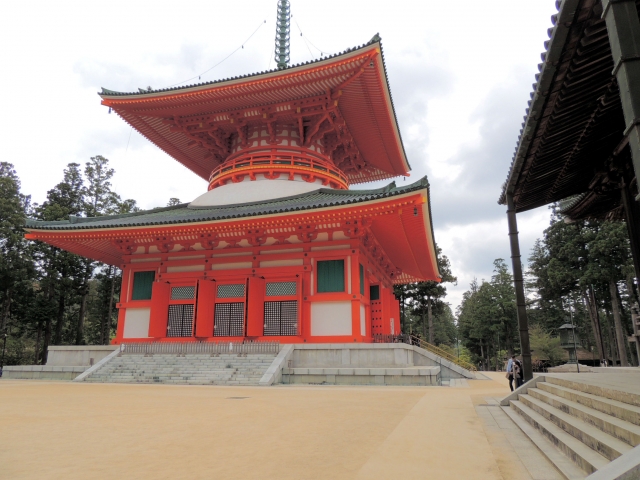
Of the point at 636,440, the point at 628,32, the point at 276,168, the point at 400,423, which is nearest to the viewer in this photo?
the point at 636,440

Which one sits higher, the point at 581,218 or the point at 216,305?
the point at 581,218

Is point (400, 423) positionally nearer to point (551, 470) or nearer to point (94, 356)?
point (551, 470)

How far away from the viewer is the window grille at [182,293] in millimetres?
18031

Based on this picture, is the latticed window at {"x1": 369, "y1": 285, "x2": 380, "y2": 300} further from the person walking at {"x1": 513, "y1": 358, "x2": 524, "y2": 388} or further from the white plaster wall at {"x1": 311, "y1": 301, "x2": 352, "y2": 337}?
the person walking at {"x1": 513, "y1": 358, "x2": 524, "y2": 388}

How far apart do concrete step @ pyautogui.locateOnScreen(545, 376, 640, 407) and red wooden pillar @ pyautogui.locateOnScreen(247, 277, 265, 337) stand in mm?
11649

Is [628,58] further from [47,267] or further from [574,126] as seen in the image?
[47,267]

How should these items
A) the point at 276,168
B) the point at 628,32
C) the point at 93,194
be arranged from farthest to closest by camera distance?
the point at 93,194
the point at 276,168
the point at 628,32

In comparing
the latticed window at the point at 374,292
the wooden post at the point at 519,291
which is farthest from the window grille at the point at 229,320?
the wooden post at the point at 519,291

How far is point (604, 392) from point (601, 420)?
0.79 meters

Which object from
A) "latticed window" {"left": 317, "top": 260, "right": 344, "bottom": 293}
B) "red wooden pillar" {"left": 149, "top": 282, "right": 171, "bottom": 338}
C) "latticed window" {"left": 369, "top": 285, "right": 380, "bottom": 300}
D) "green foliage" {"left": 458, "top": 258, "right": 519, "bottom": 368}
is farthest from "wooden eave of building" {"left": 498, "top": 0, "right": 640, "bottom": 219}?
"green foliage" {"left": 458, "top": 258, "right": 519, "bottom": 368}

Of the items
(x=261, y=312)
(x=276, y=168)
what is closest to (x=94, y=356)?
(x=261, y=312)

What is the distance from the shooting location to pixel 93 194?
35281 millimetres

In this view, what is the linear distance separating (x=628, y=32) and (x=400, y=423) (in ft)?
18.0

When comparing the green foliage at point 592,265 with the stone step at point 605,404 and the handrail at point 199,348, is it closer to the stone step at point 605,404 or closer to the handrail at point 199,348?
the handrail at point 199,348
